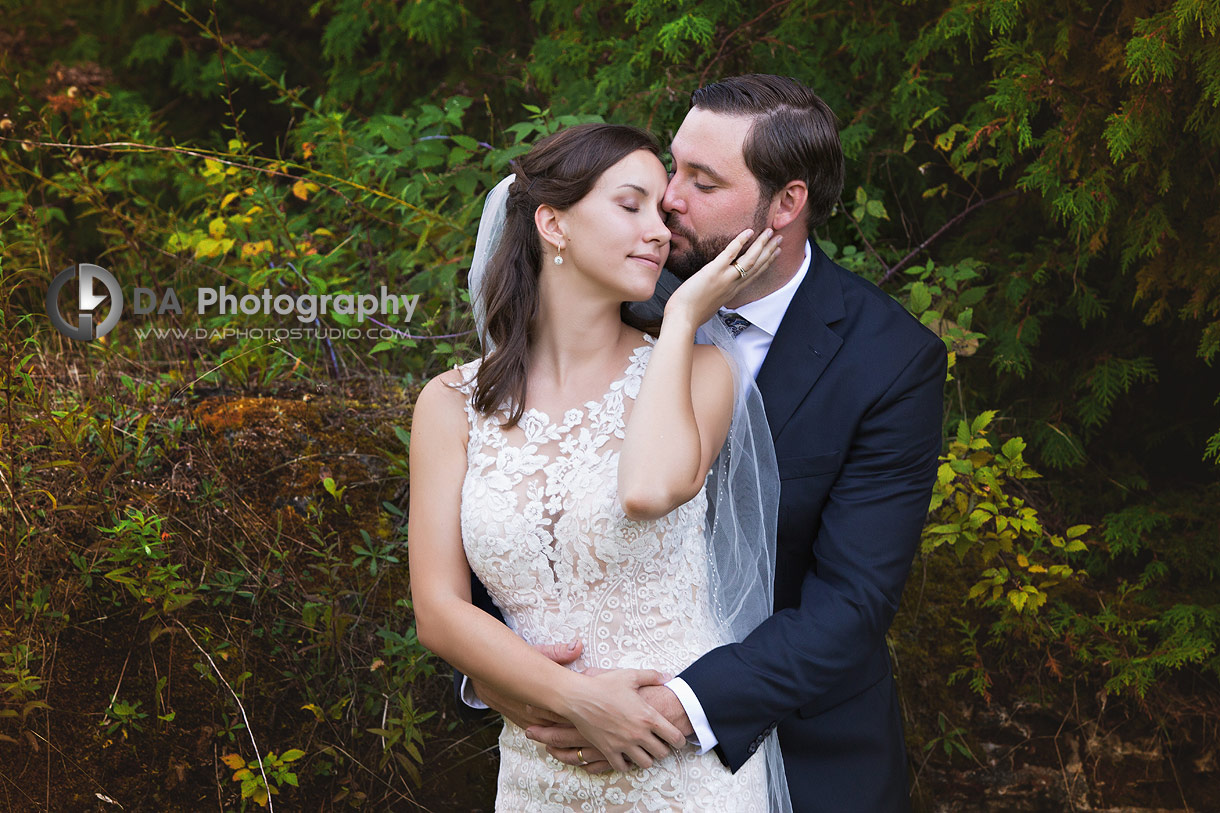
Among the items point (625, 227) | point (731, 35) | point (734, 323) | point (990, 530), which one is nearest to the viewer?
point (625, 227)

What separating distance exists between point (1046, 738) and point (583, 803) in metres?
1.77

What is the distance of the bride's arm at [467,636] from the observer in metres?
1.85

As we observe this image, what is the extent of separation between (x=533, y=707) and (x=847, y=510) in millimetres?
798

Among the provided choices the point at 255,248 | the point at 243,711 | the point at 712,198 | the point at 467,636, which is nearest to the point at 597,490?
the point at 467,636

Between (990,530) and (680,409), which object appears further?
(990,530)

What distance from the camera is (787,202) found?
239 cm

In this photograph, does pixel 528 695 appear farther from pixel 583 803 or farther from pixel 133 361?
pixel 133 361

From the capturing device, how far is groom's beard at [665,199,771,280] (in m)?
2.34

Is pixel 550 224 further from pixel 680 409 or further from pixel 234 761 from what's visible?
pixel 234 761

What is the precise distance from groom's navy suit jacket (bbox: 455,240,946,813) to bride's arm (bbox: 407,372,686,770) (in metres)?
0.20

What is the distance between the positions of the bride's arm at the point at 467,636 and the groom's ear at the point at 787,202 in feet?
2.87

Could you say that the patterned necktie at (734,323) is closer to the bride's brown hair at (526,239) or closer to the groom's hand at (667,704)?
the bride's brown hair at (526,239)

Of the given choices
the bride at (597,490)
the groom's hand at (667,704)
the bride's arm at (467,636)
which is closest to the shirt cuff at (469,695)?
the bride at (597,490)

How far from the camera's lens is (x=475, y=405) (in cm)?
210
